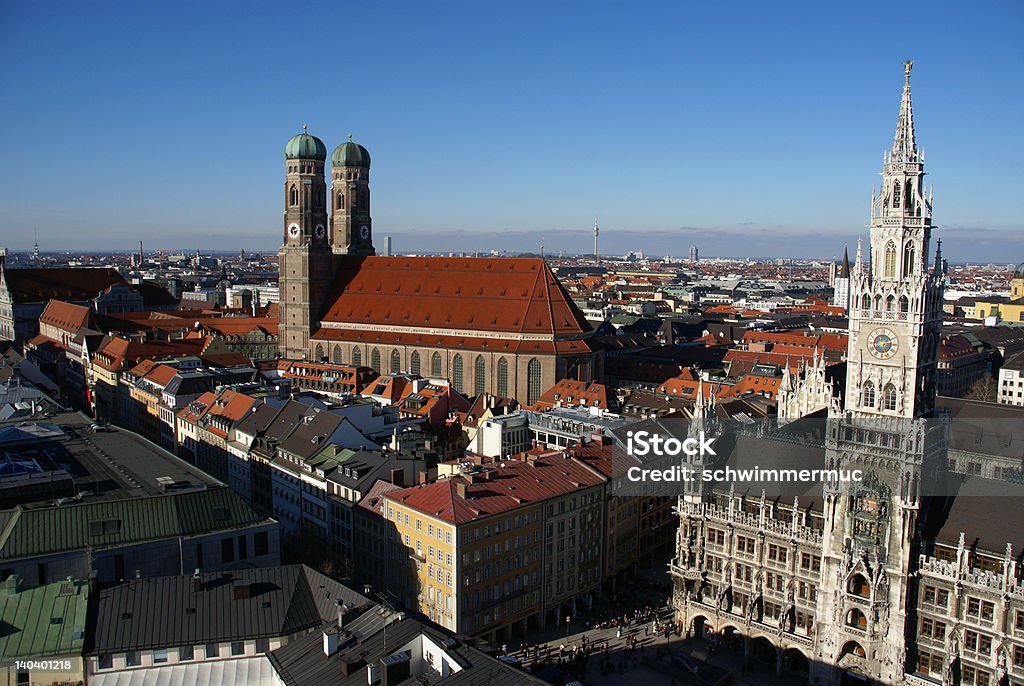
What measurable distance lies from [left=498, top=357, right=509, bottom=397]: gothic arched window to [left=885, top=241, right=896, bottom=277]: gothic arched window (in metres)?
73.3

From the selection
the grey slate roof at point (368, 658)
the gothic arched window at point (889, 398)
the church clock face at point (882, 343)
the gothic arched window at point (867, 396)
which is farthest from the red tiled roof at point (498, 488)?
the church clock face at point (882, 343)

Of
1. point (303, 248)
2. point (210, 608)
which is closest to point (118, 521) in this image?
point (210, 608)

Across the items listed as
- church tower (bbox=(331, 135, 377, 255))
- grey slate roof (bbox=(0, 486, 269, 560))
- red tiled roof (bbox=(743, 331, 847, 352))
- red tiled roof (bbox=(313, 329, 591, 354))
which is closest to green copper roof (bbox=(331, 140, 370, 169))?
church tower (bbox=(331, 135, 377, 255))

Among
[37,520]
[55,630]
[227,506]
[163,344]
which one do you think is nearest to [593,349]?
[163,344]

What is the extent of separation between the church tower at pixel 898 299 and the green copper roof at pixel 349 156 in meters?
105

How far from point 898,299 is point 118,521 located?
48.9m

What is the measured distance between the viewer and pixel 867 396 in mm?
56188

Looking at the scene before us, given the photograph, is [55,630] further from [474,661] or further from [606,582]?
[606,582]

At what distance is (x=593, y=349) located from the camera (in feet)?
415

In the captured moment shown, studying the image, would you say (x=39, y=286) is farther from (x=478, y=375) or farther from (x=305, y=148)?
(x=478, y=375)

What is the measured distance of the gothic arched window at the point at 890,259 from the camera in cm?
5553

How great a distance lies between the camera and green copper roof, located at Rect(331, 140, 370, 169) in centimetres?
14712

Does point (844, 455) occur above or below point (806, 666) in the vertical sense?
above

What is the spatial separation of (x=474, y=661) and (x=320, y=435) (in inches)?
1870
